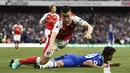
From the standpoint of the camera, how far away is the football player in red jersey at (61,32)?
36.7 ft

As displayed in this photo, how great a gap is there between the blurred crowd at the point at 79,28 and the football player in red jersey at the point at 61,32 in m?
32.9

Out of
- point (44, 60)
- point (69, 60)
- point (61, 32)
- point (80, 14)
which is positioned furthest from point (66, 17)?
point (80, 14)

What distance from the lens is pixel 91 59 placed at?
12445 millimetres

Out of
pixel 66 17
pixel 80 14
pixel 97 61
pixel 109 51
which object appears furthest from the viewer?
pixel 80 14

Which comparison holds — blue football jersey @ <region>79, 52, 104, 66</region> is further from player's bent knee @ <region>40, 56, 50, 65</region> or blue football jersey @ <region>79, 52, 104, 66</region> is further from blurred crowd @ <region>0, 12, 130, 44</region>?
blurred crowd @ <region>0, 12, 130, 44</region>

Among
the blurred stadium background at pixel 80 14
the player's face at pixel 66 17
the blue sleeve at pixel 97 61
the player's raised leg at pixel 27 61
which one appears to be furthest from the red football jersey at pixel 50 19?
the blurred stadium background at pixel 80 14

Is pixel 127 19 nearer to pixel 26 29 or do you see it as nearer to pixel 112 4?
pixel 112 4

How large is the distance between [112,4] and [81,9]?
4515 mm

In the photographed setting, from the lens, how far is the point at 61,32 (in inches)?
485

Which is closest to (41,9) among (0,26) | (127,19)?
(0,26)

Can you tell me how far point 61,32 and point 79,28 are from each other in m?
38.3

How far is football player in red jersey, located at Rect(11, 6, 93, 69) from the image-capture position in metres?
11.2

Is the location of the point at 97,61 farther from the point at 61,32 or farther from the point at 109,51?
the point at 61,32

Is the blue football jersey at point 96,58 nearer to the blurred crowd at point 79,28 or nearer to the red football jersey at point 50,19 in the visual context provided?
the red football jersey at point 50,19
